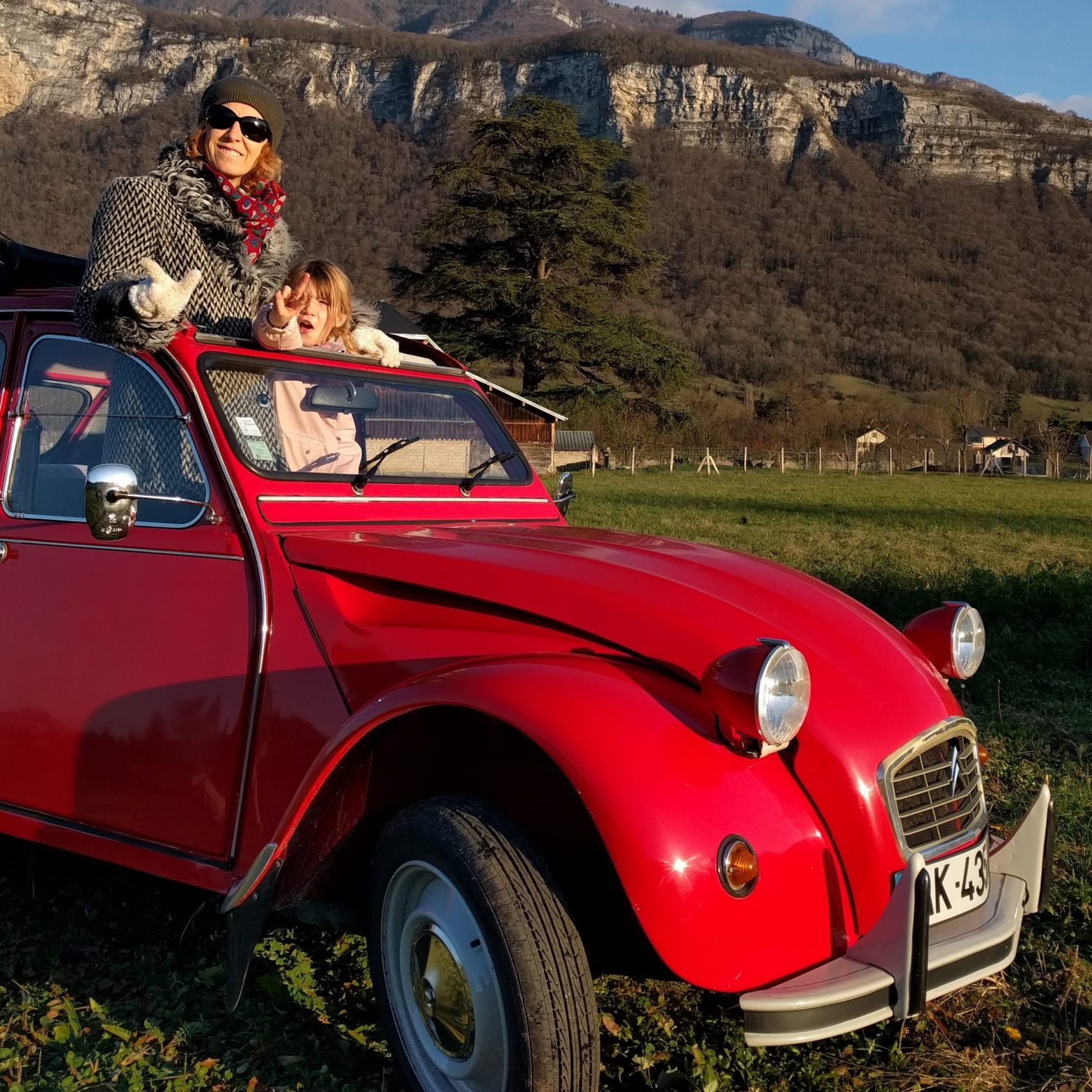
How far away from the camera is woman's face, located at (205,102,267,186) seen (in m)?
3.58

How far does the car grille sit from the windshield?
5.84ft

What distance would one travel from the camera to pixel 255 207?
367 cm

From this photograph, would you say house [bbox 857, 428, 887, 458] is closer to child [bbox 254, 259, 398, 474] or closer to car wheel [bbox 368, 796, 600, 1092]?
child [bbox 254, 259, 398, 474]

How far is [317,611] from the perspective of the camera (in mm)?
2758

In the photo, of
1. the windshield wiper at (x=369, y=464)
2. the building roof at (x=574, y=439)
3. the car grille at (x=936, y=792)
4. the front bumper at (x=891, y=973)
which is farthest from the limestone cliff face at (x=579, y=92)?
the front bumper at (x=891, y=973)

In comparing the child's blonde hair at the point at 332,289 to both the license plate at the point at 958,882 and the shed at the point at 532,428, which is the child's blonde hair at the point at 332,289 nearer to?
the license plate at the point at 958,882

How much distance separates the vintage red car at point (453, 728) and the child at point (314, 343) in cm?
2

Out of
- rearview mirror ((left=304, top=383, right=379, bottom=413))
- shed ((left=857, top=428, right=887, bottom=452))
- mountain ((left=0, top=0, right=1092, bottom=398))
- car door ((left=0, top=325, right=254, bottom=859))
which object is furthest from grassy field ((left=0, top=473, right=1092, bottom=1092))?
mountain ((left=0, top=0, right=1092, bottom=398))

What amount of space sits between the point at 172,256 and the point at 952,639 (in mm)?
2679

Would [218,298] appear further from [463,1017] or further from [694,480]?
[694,480]

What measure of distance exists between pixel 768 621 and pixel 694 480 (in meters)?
36.7

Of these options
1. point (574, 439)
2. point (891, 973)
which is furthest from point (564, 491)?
point (574, 439)

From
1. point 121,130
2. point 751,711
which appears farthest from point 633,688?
point 121,130

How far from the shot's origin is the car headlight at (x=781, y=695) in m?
2.23
